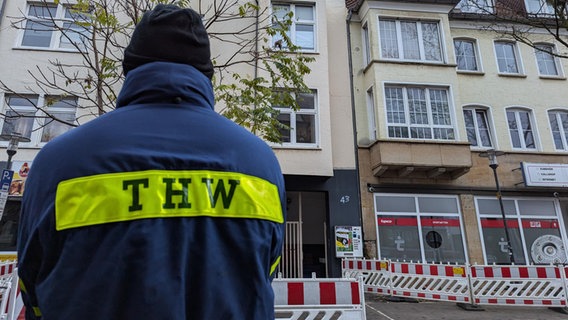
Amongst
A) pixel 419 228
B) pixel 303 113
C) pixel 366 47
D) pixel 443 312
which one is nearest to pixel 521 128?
pixel 419 228

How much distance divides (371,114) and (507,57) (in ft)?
23.7

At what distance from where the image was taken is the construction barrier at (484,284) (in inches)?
338

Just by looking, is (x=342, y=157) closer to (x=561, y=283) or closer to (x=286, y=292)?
(x=561, y=283)

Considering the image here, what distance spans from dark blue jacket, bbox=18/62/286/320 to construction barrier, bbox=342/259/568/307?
854 cm

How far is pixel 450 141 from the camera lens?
12.9 meters

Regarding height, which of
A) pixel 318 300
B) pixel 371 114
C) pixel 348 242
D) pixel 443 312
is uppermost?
pixel 371 114

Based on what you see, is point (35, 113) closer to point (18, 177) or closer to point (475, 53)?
point (18, 177)

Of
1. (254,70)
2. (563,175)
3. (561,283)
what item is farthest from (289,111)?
(563,175)

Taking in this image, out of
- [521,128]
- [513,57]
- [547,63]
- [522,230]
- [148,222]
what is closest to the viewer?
[148,222]

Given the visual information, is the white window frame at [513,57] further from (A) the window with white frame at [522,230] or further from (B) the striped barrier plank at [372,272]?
(B) the striped barrier plank at [372,272]

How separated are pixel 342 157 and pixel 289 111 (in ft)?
8.31

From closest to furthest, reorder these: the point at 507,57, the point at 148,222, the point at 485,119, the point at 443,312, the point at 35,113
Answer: the point at 148,222
the point at 443,312
the point at 35,113
the point at 485,119
the point at 507,57

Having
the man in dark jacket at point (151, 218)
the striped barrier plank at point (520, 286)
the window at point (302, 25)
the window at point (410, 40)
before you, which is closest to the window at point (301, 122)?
the window at point (302, 25)

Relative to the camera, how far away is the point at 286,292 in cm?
420
